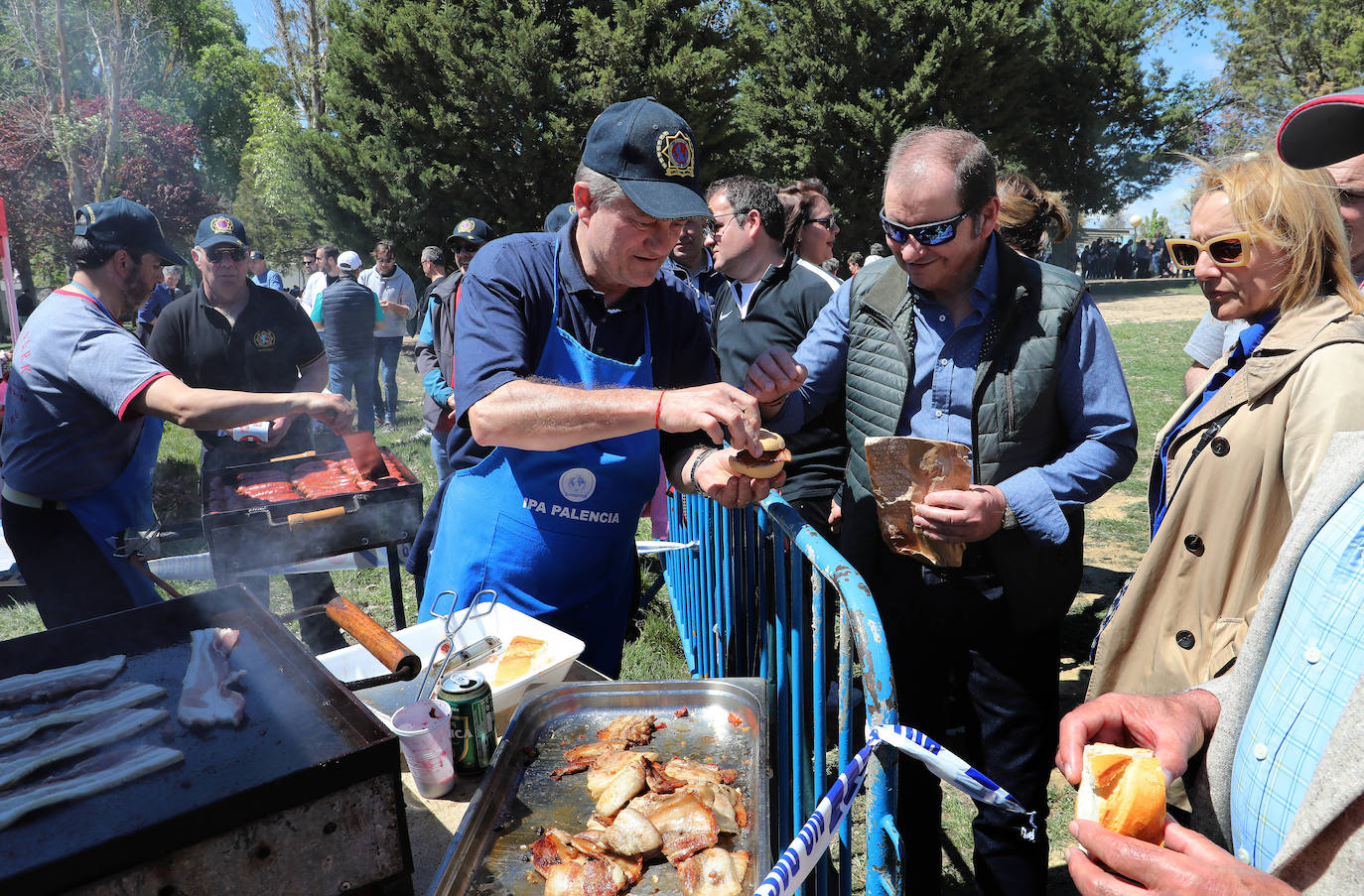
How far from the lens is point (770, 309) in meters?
4.03

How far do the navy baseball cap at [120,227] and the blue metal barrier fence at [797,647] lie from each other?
267 centimetres

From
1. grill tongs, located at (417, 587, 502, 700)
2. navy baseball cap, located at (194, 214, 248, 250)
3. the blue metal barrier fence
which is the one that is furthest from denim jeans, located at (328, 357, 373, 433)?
grill tongs, located at (417, 587, 502, 700)

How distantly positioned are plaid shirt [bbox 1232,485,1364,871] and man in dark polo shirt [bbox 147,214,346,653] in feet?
14.3

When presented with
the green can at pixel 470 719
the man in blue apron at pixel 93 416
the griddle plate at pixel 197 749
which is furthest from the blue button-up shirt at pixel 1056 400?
the man in blue apron at pixel 93 416

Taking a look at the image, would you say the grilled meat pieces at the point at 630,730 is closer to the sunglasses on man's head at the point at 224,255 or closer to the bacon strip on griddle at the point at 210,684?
the bacon strip on griddle at the point at 210,684

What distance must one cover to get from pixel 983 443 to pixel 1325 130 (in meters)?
1.25

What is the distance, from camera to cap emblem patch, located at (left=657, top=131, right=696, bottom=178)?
2.19 metres

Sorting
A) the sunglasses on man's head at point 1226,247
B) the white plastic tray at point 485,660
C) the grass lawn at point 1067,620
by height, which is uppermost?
the sunglasses on man's head at point 1226,247

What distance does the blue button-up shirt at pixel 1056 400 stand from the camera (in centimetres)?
239

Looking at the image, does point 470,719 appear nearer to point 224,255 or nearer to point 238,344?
point 238,344

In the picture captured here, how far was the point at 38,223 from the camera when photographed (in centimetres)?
2505

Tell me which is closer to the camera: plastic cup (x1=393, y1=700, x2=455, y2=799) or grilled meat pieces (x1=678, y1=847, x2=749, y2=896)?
grilled meat pieces (x1=678, y1=847, x2=749, y2=896)

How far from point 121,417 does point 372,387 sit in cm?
743

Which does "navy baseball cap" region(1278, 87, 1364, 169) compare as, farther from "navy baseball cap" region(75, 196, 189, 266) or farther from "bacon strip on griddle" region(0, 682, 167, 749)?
"navy baseball cap" region(75, 196, 189, 266)
